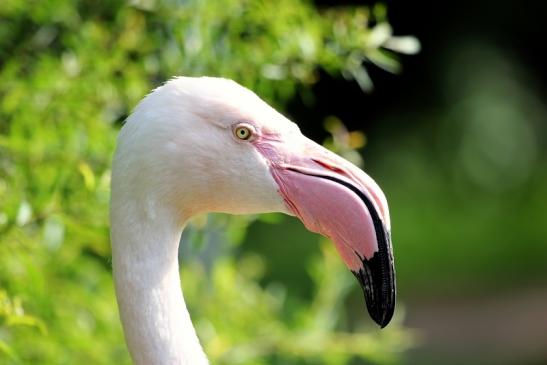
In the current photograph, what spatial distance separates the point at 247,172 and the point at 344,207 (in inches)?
7.6

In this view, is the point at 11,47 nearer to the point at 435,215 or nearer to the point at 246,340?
the point at 246,340

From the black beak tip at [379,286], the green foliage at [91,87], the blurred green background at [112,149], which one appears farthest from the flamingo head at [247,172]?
the green foliage at [91,87]

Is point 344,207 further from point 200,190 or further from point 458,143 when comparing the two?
point 458,143

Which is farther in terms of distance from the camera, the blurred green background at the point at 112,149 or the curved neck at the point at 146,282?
the blurred green background at the point at 112,149

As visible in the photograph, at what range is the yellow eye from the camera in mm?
1973

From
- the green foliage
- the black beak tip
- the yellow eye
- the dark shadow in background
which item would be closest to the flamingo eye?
the yellow eye

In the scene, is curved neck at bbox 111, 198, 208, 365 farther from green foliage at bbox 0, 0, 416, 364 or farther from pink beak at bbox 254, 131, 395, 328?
green foliage at bbox 0, 0, 416, 364

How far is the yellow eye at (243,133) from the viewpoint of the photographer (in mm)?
1973

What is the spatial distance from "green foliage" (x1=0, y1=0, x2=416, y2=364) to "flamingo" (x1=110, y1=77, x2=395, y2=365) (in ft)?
1.78

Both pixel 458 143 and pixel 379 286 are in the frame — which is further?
pixel 458 143

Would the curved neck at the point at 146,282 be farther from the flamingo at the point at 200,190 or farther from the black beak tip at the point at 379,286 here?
the black beak tip at the point at 379,286

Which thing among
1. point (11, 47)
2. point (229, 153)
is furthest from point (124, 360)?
point (229, 153)

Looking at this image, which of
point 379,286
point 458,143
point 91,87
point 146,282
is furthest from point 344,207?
point 458,143

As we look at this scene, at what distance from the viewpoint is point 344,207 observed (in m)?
1.92
